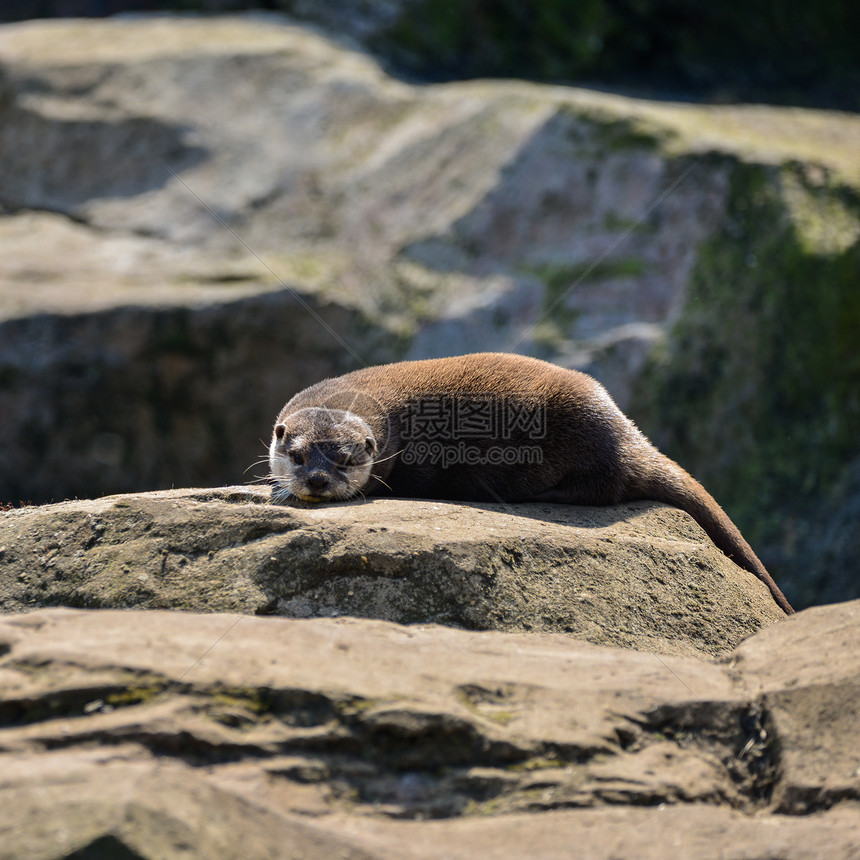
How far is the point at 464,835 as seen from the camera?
2.02m

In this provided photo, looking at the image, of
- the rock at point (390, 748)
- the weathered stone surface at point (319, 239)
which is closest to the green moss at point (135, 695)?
the rock at point (390, 748)

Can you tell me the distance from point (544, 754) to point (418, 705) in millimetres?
325

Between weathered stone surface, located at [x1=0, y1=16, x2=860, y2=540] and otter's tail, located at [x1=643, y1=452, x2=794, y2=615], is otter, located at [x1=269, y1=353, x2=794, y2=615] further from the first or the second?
weathered stone surface, located at [x1=0, y1=16, x2=860, y2=540]

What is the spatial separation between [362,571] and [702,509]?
69.7 inches

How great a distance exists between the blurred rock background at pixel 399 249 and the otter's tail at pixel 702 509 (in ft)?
7.81

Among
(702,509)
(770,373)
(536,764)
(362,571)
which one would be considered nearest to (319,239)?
(770,373)

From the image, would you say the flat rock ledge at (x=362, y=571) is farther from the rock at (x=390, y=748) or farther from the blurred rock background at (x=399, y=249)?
the blurred rock background at (x=399, y=249)

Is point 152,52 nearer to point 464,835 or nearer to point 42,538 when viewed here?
point 42,538

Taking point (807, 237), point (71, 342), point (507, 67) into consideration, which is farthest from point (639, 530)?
point (507, 67)

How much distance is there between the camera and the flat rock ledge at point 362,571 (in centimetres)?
309

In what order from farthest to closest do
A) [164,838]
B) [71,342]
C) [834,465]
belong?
[71,342] → [834,465] → [164,838]

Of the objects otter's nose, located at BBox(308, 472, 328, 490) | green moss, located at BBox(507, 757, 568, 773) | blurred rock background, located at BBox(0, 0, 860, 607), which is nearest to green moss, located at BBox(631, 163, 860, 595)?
blurred rock background, located at BBox(0, 0, 860, 607)

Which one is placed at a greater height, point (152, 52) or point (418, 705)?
point (152, 52)

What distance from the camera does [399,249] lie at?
7.43 meters
